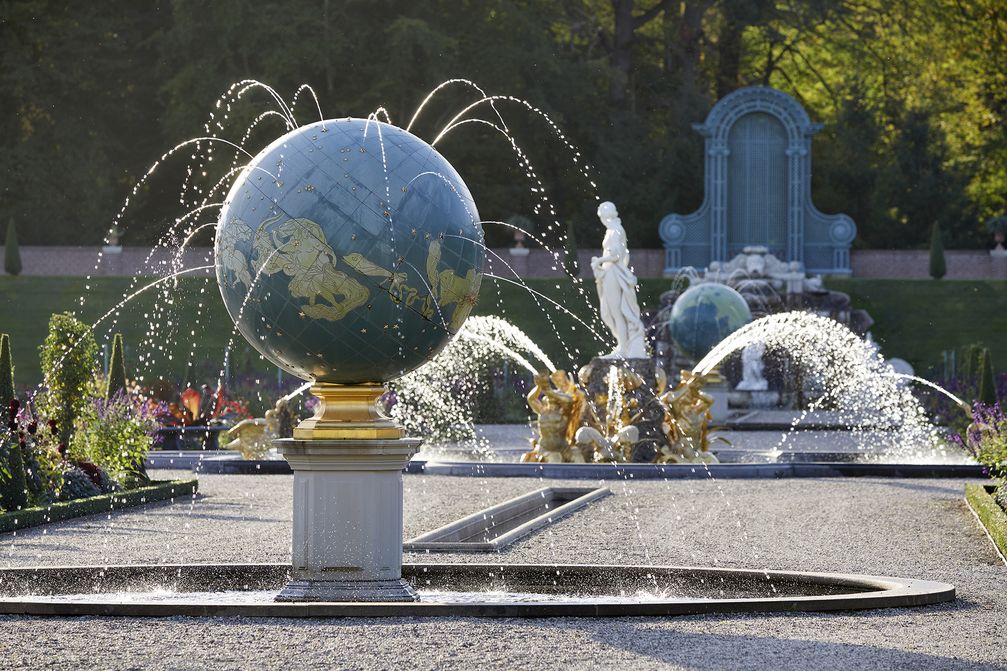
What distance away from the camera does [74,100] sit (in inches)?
2077

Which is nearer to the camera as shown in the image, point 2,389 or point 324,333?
point 324,333

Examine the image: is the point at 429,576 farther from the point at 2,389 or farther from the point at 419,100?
the point at 419,100

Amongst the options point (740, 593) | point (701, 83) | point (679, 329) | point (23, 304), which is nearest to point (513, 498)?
point (740, 593)

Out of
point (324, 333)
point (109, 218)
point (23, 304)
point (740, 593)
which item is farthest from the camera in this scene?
point (109, 218)

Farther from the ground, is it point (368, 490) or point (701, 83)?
point (701, 83)

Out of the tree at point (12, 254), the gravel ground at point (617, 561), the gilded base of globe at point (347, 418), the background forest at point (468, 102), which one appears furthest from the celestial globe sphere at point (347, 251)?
the background forest at point (468, 102)

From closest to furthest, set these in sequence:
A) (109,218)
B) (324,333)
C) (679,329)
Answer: (324,333) → (679,329) → (109,218)

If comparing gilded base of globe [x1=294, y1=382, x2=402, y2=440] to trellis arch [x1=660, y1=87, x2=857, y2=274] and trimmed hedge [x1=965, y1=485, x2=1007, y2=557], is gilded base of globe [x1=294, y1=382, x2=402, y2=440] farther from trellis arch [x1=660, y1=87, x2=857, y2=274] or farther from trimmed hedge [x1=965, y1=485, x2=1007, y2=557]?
trellis arch [x1=660, y1=87, x2=857, y2=274]

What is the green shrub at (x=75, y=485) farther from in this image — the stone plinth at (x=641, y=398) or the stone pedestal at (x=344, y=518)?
the stone pedestal at (x=344, y=518)

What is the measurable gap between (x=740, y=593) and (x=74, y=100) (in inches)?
1791

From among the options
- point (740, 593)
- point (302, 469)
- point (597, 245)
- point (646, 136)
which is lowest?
point (740, 593)

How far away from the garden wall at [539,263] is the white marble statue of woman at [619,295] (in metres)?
23.2

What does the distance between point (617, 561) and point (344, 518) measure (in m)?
2.78

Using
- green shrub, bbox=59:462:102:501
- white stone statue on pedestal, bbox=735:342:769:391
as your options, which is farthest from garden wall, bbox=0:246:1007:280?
green shrub, bbox=59:462:102:501
